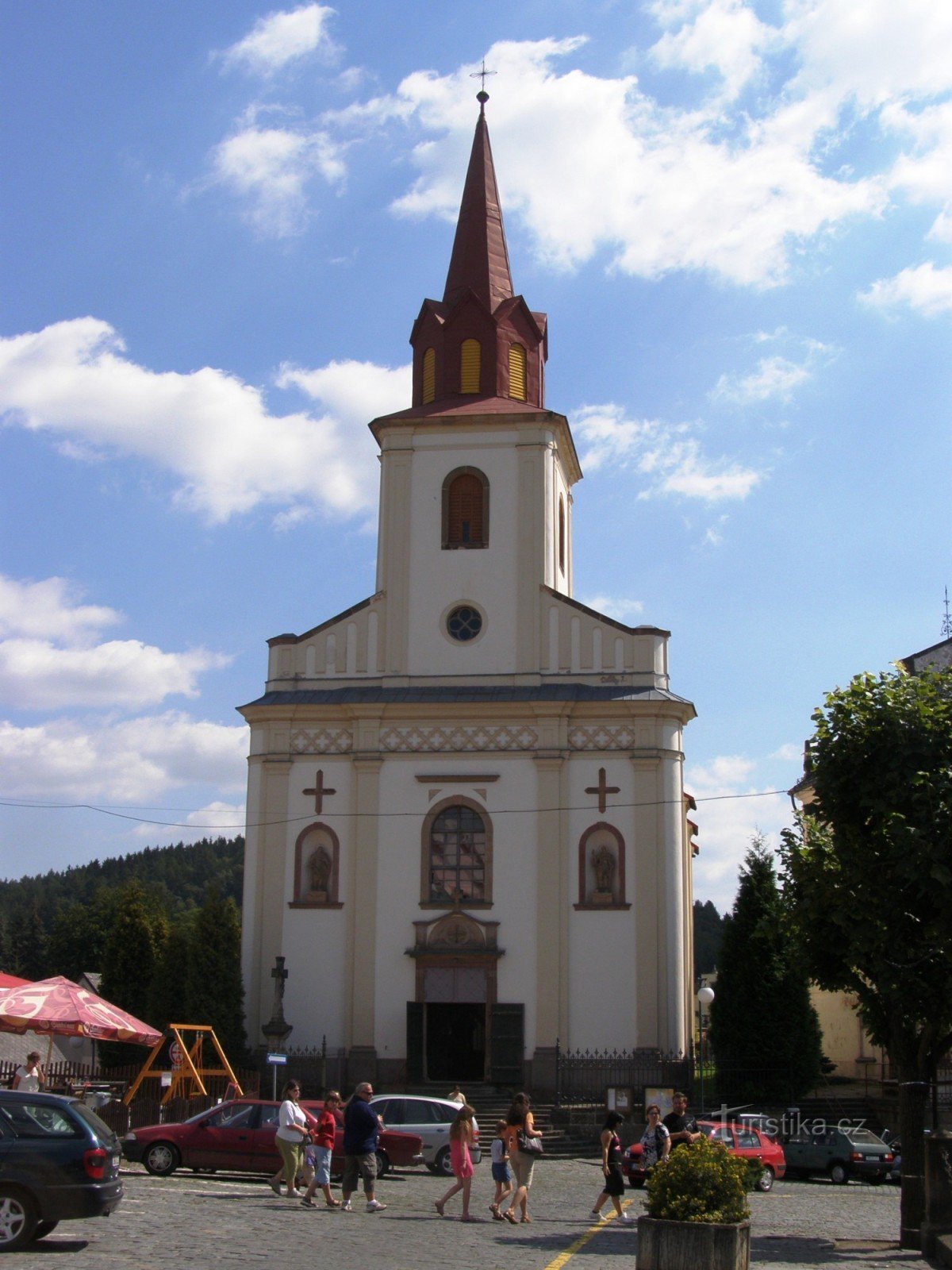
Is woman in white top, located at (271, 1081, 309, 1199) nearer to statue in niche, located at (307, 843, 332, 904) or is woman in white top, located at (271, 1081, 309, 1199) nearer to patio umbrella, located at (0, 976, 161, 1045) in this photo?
patio umbrella, located at (0, 976, 161, 1045)

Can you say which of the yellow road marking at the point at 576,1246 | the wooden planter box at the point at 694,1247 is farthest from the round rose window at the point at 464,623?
the wooden planter box at the point at 694,1247

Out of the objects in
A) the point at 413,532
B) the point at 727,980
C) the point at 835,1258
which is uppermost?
the point at 413,532

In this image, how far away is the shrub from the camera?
11.7 m

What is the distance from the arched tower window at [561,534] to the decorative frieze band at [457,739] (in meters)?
6.00

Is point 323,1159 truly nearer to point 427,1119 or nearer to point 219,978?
point 427,1119

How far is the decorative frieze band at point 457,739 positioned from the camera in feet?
110

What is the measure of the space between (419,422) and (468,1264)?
25.3 m

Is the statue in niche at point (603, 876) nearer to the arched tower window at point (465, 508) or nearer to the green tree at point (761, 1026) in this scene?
the green tree at point (761, 1026)

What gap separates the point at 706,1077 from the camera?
113 feet

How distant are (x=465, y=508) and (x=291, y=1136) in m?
20.0

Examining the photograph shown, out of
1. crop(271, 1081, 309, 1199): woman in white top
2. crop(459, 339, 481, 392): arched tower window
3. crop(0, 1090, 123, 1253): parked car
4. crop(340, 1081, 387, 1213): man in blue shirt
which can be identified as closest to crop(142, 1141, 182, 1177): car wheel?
crop(271, 1081, 309, 1199): woman in white top

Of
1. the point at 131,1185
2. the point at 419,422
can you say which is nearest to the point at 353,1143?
the point at 131,1185

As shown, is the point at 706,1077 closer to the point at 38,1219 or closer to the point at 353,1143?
the point at 353,1143

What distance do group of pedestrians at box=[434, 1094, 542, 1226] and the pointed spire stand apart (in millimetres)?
24892
